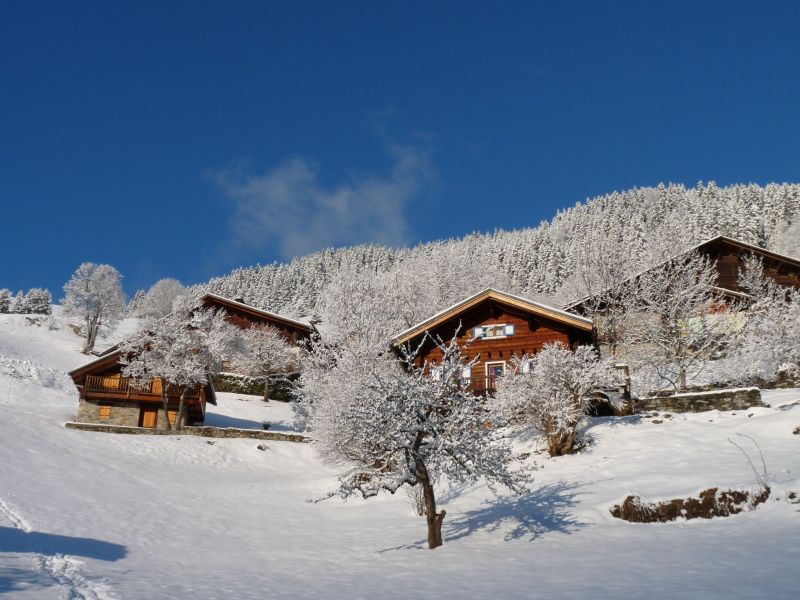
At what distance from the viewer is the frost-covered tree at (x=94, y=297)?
63.9 m

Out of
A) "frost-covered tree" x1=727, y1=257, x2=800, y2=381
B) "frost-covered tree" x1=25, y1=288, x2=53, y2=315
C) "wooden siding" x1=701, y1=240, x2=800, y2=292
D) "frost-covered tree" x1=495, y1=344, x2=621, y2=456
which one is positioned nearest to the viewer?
"frost-covered tree" x1=495, y1=344, x2=621, y2=456

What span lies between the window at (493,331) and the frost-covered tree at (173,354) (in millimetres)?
15897

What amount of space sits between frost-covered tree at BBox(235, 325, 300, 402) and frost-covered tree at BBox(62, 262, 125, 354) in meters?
24.4

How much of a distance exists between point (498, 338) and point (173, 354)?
19.0 metres

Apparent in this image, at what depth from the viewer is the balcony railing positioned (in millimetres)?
35281

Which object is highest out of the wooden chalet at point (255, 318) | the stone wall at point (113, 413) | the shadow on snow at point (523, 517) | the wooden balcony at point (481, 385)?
the wooden chalet at point (255, 318)

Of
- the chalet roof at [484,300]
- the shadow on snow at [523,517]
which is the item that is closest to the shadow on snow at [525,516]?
the shadow on snow at [523,517]

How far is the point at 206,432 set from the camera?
32.0 metres

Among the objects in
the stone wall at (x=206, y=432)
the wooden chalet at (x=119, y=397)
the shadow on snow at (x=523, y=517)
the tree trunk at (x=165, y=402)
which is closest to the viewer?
the shadow on snow at (x=523, y=517)

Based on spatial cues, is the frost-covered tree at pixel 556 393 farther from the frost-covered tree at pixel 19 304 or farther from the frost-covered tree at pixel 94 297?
the frost-covered tree at pixel 19 304

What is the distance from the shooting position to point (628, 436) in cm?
2117

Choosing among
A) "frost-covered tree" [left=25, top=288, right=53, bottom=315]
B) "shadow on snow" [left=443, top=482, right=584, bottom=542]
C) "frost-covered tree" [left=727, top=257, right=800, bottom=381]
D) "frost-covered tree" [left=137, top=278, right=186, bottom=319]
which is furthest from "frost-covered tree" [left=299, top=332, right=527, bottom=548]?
"frost-covered tree" [left=25, top=288, right=53, bottom=315]

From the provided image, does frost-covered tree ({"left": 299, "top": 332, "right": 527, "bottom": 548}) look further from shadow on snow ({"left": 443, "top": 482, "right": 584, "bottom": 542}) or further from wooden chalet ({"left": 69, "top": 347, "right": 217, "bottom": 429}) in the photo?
wooden chalet ({"left": 69, "top": 347, "right": 217, "bottom": 429})

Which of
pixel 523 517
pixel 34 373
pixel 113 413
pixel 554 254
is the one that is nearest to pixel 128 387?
pixel 113 413
